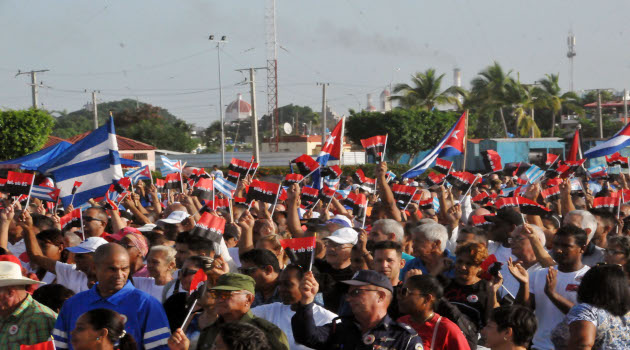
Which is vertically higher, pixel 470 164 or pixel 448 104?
pixel 448 104

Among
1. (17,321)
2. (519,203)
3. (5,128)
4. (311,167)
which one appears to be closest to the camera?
(17,321)

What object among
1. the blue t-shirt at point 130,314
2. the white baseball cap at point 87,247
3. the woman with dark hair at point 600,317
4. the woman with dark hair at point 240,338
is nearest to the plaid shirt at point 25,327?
the blue t-shirt at point 130,314

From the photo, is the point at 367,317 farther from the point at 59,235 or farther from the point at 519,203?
the point at 519,203

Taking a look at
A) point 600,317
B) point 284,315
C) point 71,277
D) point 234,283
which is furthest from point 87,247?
point 600,317

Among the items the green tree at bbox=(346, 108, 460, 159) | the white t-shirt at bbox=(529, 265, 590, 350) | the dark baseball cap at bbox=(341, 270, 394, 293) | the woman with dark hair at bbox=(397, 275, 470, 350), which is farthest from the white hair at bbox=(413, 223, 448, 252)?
the green tree at bbox=(346, 108, 460, 159)

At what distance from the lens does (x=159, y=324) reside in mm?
4621

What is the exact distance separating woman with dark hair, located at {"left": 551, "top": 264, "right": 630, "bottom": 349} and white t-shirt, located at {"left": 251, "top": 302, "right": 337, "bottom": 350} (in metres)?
1.33

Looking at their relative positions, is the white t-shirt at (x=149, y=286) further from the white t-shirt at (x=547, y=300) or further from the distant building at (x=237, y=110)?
the distant building at (x=237, y=110)

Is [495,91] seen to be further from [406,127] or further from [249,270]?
[249,270]

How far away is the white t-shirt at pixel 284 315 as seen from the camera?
4836 millimetres

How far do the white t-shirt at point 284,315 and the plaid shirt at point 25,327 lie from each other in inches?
50.5

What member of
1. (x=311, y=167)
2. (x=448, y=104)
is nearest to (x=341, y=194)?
(x=311, y=167)

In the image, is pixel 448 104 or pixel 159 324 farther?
pixel 448 104

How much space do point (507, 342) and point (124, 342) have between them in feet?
6.72
